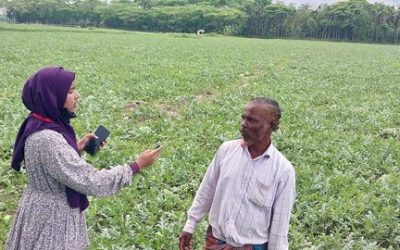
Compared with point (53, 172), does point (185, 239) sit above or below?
below

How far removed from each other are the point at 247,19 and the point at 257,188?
108 meters

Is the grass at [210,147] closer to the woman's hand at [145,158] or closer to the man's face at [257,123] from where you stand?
the woman's hand at [145,158]

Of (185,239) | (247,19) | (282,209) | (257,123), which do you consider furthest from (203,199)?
(247,19)

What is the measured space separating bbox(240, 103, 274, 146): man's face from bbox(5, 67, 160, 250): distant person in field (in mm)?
816

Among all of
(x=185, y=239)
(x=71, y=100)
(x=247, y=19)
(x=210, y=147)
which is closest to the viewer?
(x=71, y=100)

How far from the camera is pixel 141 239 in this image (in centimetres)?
539

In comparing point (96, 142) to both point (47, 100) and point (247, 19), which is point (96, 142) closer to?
point (47, 100)

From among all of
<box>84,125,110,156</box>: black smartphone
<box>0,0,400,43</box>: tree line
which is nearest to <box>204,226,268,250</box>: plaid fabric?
<box>84,125,110,156</box>: black smartphone

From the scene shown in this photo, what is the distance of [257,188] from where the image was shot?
10.3ft

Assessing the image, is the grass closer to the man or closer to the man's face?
the man

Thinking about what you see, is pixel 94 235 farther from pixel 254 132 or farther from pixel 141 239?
pixel 254 132

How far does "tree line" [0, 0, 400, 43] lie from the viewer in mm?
102125

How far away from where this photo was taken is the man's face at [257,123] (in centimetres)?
313

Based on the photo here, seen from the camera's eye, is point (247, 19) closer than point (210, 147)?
No
